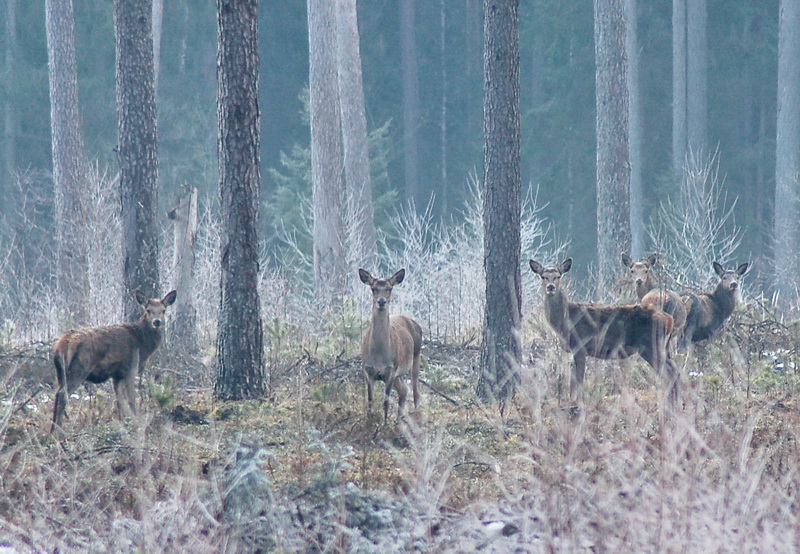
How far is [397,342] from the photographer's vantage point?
962 cm

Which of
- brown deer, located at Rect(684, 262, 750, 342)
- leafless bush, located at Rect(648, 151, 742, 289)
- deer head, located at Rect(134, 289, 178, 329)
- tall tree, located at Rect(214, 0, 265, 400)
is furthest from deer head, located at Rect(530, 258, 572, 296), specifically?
deer head, located at Rect(134, 289, 178, 329)

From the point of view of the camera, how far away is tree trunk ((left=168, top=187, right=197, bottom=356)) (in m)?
13.8

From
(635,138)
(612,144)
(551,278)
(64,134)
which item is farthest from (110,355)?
(635,138)

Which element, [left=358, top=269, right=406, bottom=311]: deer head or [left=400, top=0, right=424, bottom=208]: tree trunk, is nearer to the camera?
[left=358, top=269, right=406, bottom=311]: deer head

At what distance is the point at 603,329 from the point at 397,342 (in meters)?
2.22

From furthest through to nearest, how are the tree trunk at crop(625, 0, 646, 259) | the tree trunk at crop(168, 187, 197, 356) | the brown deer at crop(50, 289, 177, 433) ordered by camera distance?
1. the tree trunk at crop(625, 0, 646, 259)
2. the tree trunk at crop(168, 187, 197, 356)
3. the brown deer at crop(50, 289, 177, 433)

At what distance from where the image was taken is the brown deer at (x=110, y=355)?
869 cm

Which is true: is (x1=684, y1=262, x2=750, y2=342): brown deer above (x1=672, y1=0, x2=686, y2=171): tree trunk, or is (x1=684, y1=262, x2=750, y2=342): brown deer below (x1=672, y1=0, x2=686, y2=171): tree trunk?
below

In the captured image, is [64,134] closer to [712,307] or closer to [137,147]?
[137,147]

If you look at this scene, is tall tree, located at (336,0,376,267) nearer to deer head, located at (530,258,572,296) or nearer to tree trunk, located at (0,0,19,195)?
deer head, located at (530,258,572,296)

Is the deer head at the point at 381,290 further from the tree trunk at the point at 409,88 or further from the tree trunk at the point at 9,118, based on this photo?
the tree trunk at the point at 409,88

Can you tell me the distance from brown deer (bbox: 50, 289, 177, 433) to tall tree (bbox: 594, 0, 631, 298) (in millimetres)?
9772

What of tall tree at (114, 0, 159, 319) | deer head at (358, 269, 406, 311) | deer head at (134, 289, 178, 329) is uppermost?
tall tree at (114, 0, 159, 319)

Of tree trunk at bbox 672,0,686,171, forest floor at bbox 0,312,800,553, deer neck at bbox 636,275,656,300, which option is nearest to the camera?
forest floor at bbox 0,312,800,553
